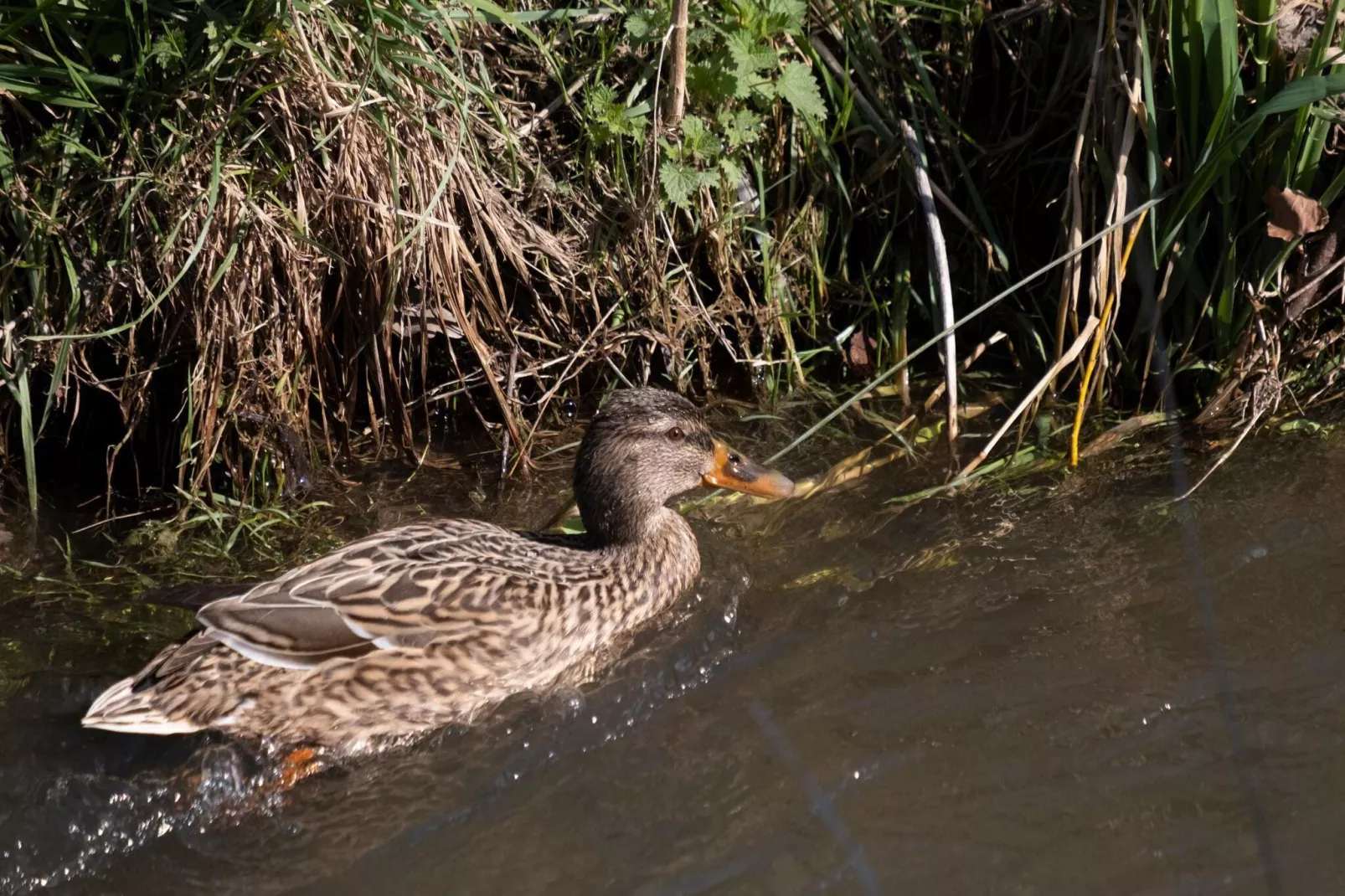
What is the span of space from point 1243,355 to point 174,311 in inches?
150

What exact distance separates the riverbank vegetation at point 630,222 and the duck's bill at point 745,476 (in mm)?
359

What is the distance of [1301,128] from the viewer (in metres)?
4.88

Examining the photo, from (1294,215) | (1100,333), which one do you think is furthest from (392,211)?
(1294,215)

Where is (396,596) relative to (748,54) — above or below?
below

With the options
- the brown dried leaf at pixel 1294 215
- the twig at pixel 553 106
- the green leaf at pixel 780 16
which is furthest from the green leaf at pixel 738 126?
the brown dried leaf at pixel 1294 215

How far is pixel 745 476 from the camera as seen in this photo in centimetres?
504

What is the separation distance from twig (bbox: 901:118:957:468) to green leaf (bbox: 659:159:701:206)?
2.85 feet

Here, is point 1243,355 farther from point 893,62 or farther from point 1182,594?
point 893,62

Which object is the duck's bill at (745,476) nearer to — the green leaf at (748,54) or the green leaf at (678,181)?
the green leaf at (678,181)

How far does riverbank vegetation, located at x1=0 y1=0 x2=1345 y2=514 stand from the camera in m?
4.80

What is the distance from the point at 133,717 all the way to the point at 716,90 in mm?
2952

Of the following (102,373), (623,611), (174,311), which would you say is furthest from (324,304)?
(623,611)

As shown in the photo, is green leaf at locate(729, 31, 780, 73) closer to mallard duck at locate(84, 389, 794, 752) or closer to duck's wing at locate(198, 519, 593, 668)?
mallard duck at locate(84, 389, 794, 752)

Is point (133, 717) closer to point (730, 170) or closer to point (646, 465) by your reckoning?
point (646, 465)
